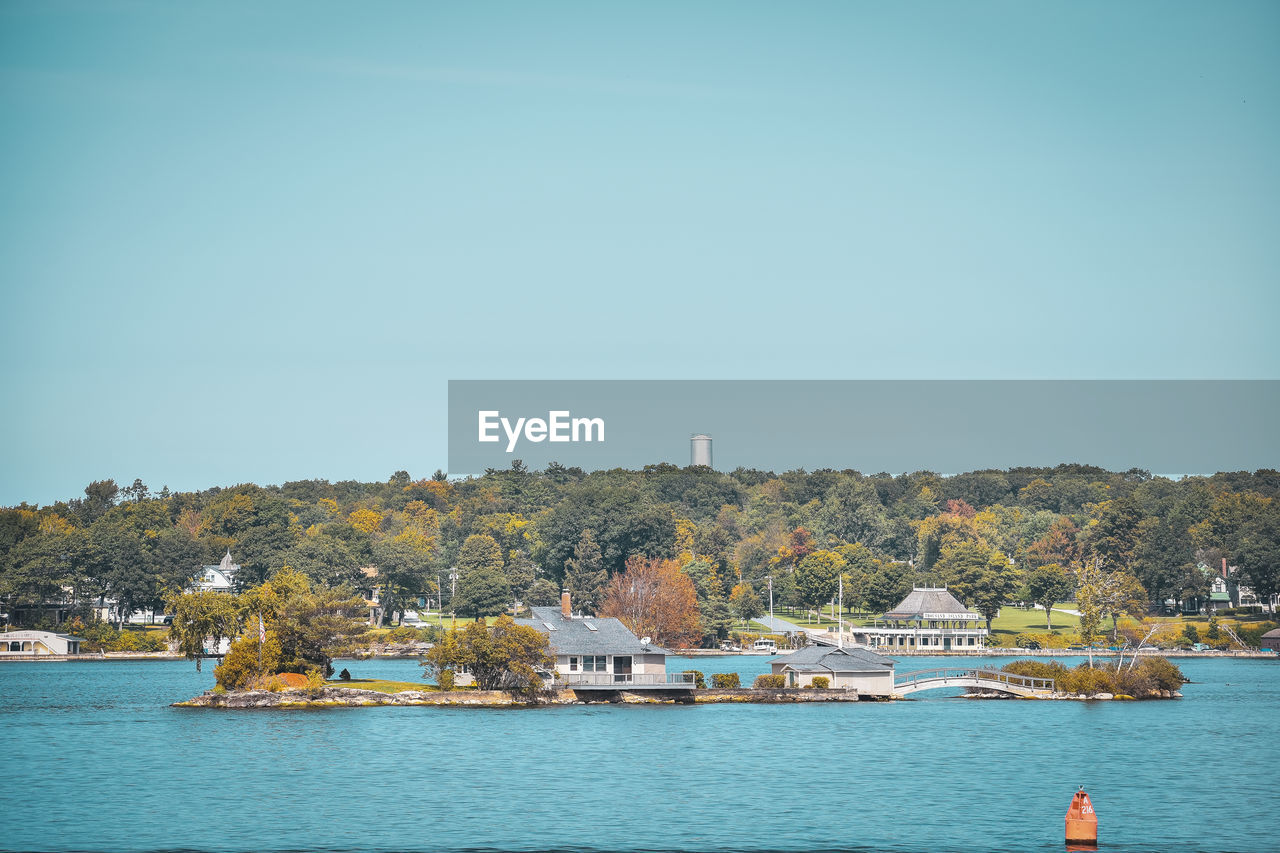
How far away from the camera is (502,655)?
87.1 metres

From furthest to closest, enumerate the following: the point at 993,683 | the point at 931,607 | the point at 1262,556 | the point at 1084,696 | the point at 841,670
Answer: the point at 1262,556 < the point at 931,607 < the point at 993,683 < the point at 1084,696 < the point at 841,670

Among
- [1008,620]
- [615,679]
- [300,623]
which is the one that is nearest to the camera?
[300,623]

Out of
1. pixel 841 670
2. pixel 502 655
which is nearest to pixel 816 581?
pixel 841 670

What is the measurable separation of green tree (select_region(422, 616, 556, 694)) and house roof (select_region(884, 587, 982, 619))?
269 feet

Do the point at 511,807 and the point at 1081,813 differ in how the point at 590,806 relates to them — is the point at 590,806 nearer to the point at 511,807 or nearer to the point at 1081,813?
the point at 511,807

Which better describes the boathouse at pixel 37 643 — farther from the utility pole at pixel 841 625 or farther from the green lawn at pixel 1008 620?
the green lawn at pixel 1008 620

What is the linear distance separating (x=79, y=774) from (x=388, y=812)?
17286 mm

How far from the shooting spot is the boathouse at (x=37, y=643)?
479ft

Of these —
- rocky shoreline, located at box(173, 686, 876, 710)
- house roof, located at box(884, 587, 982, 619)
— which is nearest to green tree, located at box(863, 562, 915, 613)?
house roof, located at box(884, 587, 982, 619)

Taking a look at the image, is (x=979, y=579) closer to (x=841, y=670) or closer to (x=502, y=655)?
(x=841, y=670)

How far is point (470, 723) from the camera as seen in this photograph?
8056 cm

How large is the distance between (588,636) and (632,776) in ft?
96.9

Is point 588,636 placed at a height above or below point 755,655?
above

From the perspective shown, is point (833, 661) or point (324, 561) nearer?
point (833, 661)
